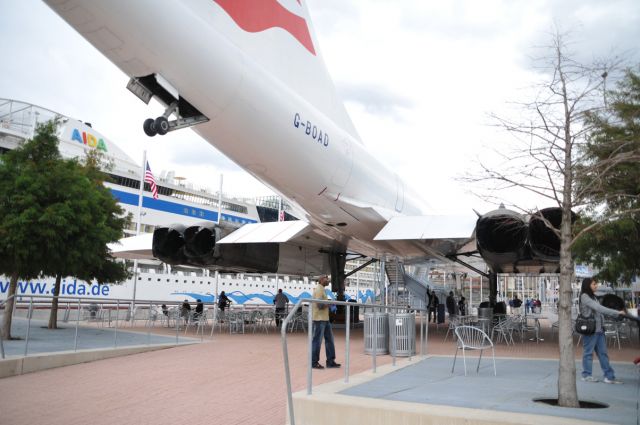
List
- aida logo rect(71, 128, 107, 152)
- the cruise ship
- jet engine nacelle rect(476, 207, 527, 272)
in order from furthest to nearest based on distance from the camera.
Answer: aida logo rect(71, 128, 107, 152)
the cruise ship
jet engine nacelle rect(476, 207, 527, 272)

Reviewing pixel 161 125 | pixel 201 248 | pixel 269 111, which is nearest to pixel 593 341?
pixel 269 111

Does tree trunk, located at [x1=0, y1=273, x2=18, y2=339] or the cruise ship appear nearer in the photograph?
tree trunk, located at [x1=0, y1=273, x2=18, y2=339]

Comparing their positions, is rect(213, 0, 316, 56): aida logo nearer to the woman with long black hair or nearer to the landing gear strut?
the landing gear strut

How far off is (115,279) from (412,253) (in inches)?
379

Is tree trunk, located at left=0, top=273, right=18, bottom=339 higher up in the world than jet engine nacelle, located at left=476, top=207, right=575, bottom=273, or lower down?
lower down

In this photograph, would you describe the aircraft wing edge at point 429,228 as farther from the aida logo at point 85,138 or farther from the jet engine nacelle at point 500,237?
the aida logo at point 85,138

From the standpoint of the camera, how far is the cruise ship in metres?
28.0

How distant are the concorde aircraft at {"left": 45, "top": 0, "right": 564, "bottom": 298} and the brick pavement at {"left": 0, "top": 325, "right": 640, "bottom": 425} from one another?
127 inches

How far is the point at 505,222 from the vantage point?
11.3 m

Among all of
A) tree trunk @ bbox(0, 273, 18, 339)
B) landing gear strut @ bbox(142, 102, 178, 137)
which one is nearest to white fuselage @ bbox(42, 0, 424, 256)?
landing gear strut @ bbox(142, 102, 178, 137)

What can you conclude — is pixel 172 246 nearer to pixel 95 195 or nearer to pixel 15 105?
pixel 95 195

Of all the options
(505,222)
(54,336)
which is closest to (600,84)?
(505,222)

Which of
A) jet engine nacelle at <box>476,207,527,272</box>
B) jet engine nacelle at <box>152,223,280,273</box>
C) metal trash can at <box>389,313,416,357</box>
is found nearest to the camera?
metal trash can at <box>389,313,416,357</box>

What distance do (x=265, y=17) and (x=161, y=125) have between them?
316 cm
